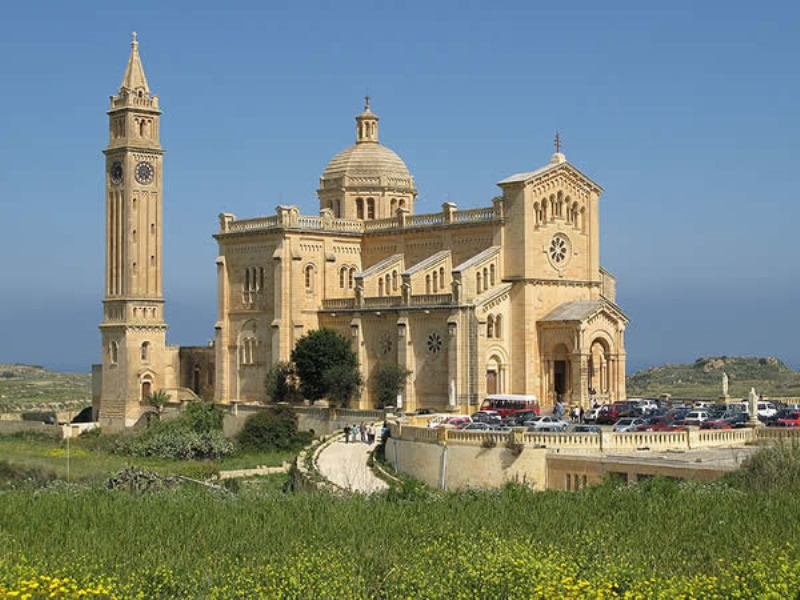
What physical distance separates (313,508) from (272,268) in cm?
3898

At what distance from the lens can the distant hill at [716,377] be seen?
106 m

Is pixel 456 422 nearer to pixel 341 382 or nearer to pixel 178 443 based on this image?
pixel 341 382

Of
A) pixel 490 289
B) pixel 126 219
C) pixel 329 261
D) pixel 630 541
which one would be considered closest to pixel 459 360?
pixel 490 289

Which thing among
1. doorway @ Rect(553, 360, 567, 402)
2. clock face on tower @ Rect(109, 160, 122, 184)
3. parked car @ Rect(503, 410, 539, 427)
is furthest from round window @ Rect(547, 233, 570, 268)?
clock face on tower @ Rect(109, 160, 122, 184)

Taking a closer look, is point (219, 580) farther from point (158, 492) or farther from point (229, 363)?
point (229, 363)

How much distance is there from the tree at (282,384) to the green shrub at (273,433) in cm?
217

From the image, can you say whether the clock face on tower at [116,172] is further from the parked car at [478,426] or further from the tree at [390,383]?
the parked car at [478,426]

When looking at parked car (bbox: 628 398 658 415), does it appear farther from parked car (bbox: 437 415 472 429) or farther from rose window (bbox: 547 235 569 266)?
rose window (bbox: 547 235 569 266)

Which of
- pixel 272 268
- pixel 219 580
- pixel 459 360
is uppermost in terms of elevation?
pixel 272 268

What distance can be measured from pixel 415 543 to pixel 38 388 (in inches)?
4943

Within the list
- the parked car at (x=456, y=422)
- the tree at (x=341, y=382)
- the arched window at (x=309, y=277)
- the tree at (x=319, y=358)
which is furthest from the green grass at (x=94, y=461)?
the arched window at (x=309, y=277)

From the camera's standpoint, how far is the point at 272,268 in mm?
74875

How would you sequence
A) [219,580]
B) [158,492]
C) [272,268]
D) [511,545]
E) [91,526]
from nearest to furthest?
[219,580] → [511,545] → [91,526] → [158,492] → [272,268]

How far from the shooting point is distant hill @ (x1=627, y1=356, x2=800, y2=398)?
106m
